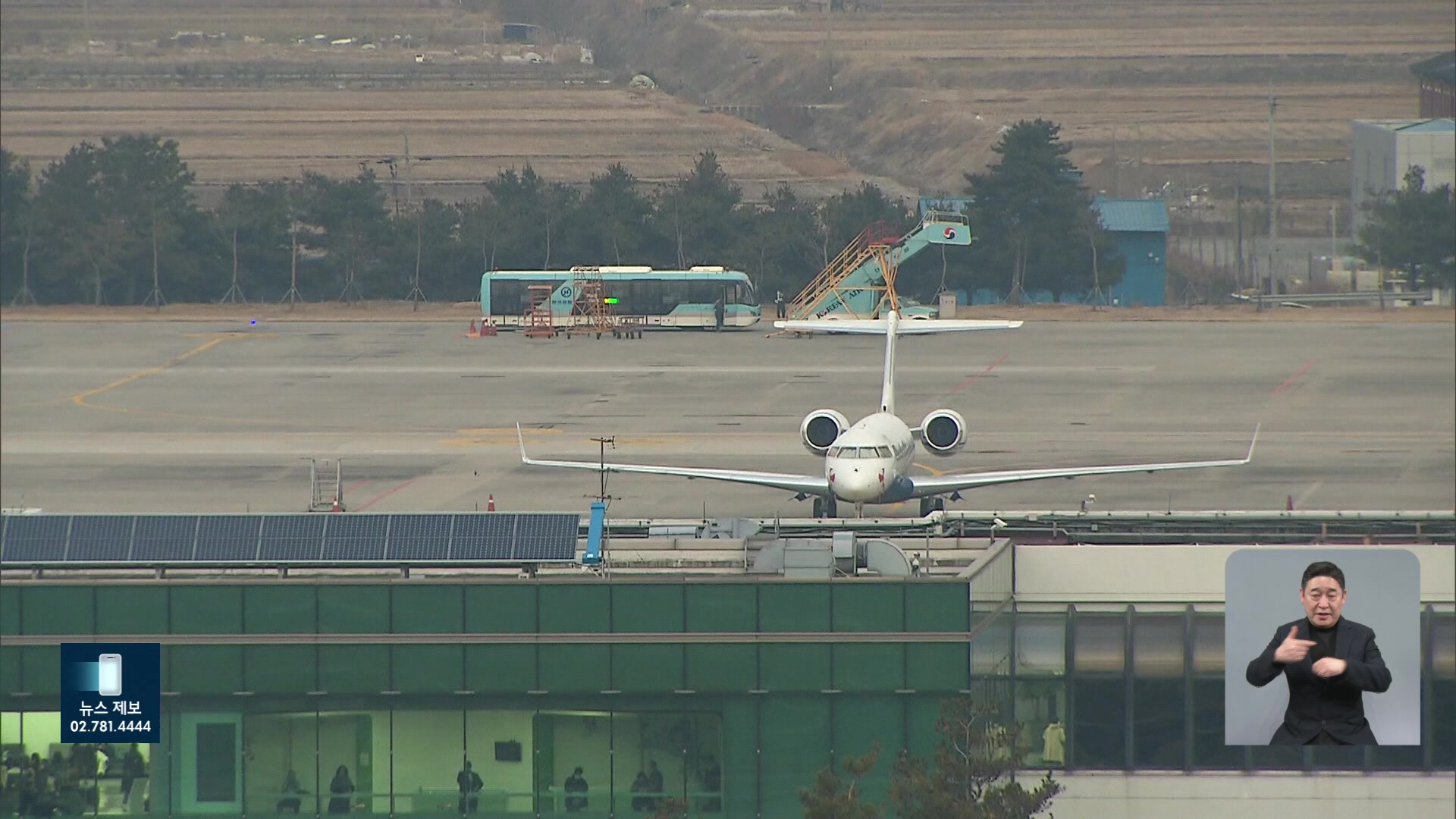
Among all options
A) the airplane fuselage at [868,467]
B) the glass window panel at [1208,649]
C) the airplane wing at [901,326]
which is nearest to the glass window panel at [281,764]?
the glass window panel at [1208,649]

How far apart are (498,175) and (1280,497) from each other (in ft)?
113

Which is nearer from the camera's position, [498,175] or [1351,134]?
[498,175]

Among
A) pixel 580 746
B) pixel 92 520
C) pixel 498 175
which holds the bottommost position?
pixel 580 746

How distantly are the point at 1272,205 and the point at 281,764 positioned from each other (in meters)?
76.3

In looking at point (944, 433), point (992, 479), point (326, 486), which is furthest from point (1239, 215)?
point (326, 486)

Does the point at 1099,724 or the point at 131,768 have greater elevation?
the point at 1099,724

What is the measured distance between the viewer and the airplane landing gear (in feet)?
189

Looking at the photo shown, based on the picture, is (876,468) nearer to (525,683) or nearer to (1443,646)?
(1443,646)

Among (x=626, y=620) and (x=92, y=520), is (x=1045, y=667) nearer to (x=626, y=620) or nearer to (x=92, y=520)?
(x=626, y=620)

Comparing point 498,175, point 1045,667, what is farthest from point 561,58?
point 1045,667

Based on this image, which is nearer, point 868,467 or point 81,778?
point 81,778

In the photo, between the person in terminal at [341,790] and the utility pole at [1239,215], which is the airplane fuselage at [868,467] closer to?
the person in terminal at [341,790]

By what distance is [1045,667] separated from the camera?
3591cm
